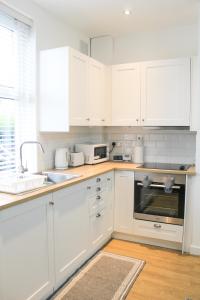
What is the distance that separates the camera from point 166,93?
319 centimetres

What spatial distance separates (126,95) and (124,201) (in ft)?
4.53

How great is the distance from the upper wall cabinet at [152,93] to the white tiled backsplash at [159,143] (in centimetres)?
30

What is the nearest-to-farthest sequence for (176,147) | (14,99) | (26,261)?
(26,261), (14,99), (176,147)

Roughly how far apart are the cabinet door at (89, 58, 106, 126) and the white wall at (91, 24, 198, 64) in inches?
18.0

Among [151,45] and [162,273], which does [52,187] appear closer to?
[162,273]

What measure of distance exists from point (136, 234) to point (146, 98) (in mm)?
1698

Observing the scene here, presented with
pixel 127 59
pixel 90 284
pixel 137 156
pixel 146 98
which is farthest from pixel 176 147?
pixel 90 284

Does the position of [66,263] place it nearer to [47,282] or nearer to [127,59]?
[47,282]

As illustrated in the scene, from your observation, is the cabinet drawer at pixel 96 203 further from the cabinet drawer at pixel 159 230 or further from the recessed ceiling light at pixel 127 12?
the recessed ceiling light at pixel 127 12

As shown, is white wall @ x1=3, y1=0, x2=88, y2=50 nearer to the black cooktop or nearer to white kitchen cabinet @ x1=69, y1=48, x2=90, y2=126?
white kitchen cabinet @ x1=69, y1=48, x2=90, y2=126

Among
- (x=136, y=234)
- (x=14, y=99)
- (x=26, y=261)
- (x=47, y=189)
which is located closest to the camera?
(x=26, y=261)

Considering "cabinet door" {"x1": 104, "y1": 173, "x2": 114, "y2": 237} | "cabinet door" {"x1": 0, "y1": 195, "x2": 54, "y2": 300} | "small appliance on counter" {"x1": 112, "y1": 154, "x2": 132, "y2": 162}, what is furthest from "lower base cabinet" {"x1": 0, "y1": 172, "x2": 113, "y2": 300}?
"small appliance on counter" {"x1": 112, "y1": 154, "x2": 132, "y2": 162}

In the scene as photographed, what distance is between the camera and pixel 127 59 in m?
3.68

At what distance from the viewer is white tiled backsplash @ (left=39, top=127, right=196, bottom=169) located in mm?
3245
